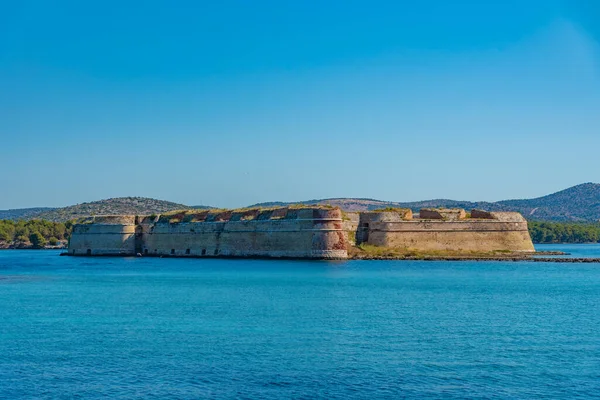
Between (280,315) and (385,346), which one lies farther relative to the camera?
(280,315)

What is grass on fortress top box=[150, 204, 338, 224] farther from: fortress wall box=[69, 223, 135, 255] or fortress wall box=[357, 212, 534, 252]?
fortress wall box=[357, 212, 534, 252]

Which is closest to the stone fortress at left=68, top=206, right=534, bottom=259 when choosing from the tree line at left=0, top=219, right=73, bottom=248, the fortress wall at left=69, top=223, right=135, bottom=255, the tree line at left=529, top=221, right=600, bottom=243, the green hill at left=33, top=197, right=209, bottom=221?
the fortress wall at left=69, top=223, right=135, bottom=255

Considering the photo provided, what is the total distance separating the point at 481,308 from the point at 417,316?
276 centimetres

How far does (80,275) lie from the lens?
36562 mm

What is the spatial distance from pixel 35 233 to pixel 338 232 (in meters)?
51.9

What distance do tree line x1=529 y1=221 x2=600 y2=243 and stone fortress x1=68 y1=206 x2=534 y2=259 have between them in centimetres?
5233

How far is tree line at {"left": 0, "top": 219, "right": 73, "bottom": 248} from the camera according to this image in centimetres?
8575

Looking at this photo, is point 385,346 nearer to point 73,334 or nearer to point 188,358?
point 188,358

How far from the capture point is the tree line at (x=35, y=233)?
85750 mm

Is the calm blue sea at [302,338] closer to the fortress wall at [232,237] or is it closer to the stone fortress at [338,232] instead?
the fortress wall at [232,237]

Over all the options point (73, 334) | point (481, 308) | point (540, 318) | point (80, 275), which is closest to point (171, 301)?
point (73, 334)

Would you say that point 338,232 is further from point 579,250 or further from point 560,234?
point 560,234

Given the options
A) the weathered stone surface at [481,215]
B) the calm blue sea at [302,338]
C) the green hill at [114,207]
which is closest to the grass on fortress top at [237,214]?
the weathered stone surface at [481,215]

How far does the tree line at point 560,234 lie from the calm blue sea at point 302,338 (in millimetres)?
68105
